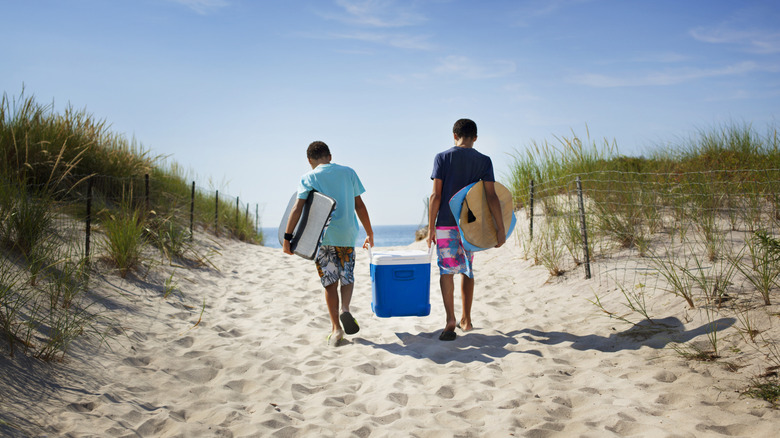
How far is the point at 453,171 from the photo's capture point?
170 inches

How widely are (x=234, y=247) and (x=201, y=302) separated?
217 inches

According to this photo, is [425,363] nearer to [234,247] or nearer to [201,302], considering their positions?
[201,302]

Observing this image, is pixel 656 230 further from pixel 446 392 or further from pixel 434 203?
pixel 446 392

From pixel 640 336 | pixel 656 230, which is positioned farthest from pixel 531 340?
pixel 656 230

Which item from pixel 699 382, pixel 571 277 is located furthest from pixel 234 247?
pixel 699 382

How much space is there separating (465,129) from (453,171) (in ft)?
1.29

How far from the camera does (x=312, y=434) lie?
2.81 metres

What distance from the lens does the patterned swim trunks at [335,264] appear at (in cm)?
439

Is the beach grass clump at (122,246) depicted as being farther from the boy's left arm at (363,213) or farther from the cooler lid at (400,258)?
the cooler lid at (400,258)

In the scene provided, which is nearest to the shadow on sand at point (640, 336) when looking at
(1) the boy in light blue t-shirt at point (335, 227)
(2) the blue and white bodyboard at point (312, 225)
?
(1) the boy in light blue t-shirt at point (335, 227)

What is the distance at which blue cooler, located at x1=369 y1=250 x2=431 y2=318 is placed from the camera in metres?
4.43

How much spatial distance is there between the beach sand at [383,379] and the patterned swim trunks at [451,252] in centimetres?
67

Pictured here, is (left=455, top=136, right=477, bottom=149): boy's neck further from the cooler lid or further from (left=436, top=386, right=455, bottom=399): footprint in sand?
(left=436, top=386, right=455, bottom=399): footprint in sand

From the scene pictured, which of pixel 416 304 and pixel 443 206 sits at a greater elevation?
pixel 443 206
